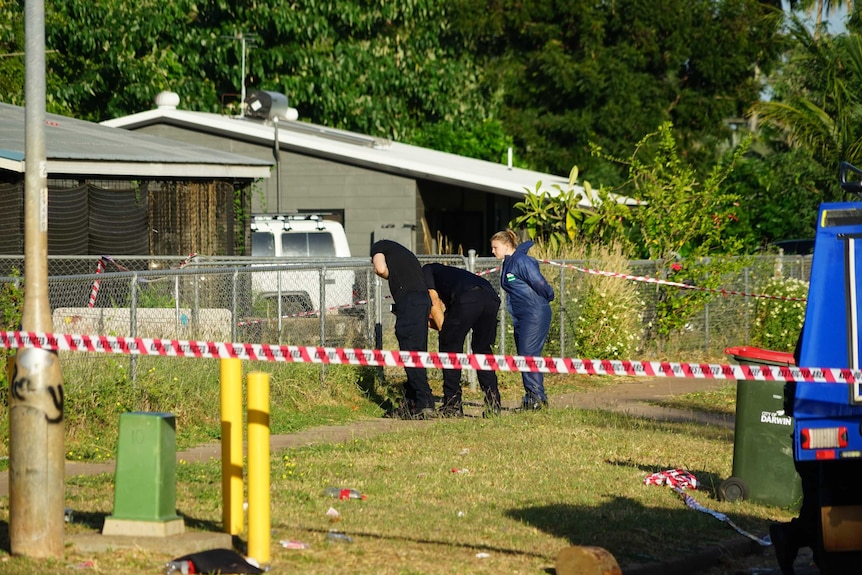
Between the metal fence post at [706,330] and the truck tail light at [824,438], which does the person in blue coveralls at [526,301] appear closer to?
the metal fence post at [706,330]

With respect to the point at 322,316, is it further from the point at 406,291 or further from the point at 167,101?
the point at 167,101

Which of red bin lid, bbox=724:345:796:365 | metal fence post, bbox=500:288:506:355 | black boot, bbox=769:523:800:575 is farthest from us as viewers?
metal fence post, bbox=500:288:506:355

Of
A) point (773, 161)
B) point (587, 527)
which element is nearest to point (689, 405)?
point (587, 527)

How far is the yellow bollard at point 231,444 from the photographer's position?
22.4 ft

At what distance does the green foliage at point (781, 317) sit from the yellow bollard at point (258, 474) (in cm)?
1438

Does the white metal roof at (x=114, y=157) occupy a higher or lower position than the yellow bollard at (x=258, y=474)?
higher

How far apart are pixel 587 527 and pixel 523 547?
68 cm

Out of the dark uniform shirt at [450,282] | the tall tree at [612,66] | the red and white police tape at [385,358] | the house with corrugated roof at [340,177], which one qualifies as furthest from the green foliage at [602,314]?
the tall tree at [612,66]

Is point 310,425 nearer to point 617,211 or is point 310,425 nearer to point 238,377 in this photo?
point 238,377

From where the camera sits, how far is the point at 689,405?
14234 millimetres

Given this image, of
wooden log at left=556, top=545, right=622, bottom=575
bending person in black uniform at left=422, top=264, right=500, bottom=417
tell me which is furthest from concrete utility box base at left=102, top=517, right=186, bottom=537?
bending person in black uniform at left=422, top=264, right=500, bottom=417

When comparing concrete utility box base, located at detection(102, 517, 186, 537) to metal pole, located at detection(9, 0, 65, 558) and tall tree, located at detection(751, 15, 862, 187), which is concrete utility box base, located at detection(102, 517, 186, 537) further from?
tall tree, located at detection(751, 15, 862, 187)

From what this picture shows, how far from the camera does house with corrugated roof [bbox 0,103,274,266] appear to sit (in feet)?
58.1

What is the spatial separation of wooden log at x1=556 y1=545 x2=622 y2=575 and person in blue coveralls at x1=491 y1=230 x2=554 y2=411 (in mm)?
6499
